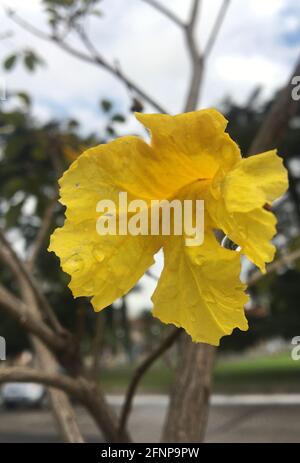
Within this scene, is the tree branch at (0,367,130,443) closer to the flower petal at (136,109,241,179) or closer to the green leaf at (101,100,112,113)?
the flower petal at (136,109,241,179)

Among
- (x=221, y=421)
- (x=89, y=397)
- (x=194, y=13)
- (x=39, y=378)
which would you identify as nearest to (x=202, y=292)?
(x=39, y=378)

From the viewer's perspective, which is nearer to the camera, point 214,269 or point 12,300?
point 214,269

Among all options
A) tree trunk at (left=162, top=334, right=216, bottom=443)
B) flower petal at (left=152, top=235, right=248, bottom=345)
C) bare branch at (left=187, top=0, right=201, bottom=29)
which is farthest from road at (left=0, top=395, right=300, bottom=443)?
flower petal at (left=152, top=235, right=248, bottom=345)

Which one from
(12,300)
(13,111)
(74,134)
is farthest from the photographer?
(74,134)

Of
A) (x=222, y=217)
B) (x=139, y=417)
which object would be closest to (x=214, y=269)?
(x=222, y=217)

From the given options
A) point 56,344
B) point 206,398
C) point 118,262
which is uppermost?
point 118,262

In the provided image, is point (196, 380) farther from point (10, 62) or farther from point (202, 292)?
point (10, 62)
